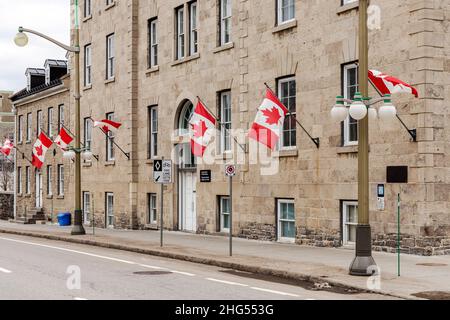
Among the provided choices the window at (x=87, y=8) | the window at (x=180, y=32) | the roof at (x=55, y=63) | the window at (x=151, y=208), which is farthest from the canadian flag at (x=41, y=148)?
the roof at (x=55, y=63)

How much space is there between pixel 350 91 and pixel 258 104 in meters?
4.33

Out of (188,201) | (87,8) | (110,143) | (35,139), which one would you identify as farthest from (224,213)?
(35,139)

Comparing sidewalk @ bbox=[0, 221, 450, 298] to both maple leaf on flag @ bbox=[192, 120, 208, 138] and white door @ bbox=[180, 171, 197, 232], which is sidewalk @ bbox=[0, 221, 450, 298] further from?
maple leaf on flag @ bbox=[192, 120, 208, 138]

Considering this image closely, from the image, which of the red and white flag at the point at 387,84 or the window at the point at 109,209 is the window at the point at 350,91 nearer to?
the red and white flag at the point at 387,84

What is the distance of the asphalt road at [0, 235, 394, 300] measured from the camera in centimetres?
1231

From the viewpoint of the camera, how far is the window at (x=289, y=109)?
22766mm

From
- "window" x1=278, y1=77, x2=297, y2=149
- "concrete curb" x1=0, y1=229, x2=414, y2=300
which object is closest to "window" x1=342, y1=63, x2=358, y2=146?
"window" x1=278, y1=77, x2=297, y2=149

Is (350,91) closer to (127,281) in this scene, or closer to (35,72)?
(127,281)

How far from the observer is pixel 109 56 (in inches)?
1399

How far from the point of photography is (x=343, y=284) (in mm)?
13664

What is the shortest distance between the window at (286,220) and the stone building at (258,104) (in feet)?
0.18

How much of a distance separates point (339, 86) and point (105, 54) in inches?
700

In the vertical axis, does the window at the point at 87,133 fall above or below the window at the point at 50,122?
below
